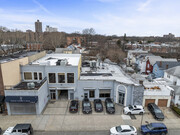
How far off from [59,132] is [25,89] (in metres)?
7.63

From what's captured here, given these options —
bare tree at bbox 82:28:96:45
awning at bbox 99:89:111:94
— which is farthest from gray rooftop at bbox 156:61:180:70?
bare tree at bbox 82:28:96:45

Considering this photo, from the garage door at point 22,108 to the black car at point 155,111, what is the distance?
56.0 ft

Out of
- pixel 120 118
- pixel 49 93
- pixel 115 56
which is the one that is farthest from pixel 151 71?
pixel 49 93

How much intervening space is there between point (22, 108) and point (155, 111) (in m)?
19.1

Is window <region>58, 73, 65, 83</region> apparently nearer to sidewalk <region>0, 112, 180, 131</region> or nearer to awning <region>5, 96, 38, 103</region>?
awning <region>5, 96, 38, 103</region>

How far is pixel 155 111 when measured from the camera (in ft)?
56.4

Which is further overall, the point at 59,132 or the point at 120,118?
the point at 120,118

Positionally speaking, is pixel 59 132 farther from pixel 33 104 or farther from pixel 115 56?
pixel 115 56

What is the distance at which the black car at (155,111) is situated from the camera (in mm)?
16328

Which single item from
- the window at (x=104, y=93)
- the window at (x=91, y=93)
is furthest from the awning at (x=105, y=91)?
the window at (x=91, y=93)

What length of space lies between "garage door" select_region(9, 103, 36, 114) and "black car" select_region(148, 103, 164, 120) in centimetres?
1708

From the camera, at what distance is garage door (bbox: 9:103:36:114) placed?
16891 millimetres

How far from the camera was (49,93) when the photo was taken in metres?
21.1

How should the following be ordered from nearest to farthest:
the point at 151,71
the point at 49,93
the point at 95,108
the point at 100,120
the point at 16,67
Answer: the point at 100,120
the point at 95,108
the point at 16,67
the point at 49,93
the point at 151,71
